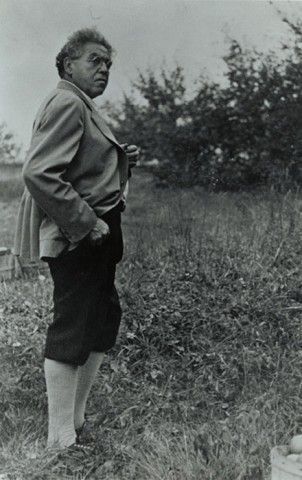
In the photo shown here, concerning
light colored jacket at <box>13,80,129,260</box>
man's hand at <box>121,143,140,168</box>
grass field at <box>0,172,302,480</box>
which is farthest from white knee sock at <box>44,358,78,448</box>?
man's hand at <box>121,143,140,168</box>

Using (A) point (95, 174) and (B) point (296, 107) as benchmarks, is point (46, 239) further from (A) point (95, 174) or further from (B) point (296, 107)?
(B) point (296, 107)

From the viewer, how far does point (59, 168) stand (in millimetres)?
2926

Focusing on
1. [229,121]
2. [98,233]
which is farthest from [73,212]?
[229,121]

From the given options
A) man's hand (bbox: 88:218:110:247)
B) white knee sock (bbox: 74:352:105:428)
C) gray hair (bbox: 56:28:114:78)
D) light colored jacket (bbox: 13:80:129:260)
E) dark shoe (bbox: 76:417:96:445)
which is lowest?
dark shoe (bbox: 76:417:96:445)

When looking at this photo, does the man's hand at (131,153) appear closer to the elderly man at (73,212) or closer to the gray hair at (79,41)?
the elderly man at (73,212)

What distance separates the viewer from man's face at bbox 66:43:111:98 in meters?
3.17

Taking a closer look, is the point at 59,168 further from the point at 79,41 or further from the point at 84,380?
the point at 84,380

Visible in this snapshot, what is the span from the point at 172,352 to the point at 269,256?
55.5 inches

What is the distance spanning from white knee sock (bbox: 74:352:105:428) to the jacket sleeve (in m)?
0.70

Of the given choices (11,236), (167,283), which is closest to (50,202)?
(167,283)

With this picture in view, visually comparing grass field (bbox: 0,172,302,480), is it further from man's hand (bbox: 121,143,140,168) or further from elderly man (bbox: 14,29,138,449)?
man's hand (bbox: 121,143,140,168)

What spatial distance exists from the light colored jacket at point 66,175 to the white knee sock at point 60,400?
51cm

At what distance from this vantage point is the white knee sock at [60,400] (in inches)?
124

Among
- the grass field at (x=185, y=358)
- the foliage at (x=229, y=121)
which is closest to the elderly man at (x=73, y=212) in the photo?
the grass field at (x=185, y=358)
